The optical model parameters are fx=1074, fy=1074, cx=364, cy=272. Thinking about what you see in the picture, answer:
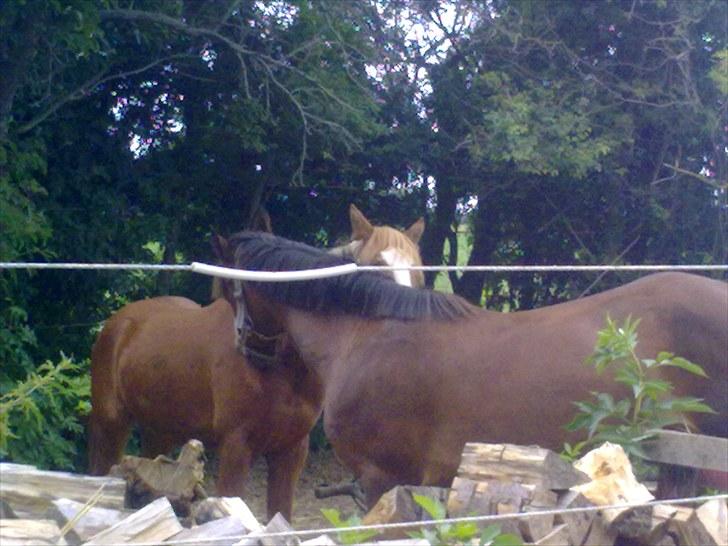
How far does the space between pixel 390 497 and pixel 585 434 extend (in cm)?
99

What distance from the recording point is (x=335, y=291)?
4.21m

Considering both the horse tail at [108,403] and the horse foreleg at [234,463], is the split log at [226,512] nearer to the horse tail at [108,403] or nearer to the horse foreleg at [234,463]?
the horse foreleg at [234,463]

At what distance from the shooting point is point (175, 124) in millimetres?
7547

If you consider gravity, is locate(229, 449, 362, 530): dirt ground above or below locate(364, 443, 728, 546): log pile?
below

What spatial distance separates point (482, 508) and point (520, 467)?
16 cm

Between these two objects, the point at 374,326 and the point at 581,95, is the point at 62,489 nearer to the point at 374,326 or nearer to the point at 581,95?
the point at 374,326

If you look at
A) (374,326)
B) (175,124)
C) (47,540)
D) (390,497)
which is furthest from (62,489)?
(175,124)

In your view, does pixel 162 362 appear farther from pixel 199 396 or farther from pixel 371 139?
pixel 371 139

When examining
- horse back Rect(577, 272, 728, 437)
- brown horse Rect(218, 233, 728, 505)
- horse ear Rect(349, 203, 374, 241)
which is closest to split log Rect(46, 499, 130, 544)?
brown horse Rect(218, 233, 728, 505)

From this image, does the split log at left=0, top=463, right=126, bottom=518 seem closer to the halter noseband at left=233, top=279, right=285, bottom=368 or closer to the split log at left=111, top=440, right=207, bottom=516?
the split log at left=111, top=440, right=207, bottom=516

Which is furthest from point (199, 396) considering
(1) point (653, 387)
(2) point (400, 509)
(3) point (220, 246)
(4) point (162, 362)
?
(1) point (653, 387)

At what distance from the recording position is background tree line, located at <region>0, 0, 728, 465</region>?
22.0ft

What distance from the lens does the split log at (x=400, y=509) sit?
9.37 feet

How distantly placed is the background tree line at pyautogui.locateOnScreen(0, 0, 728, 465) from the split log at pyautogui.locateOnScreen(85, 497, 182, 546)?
3.76 m
